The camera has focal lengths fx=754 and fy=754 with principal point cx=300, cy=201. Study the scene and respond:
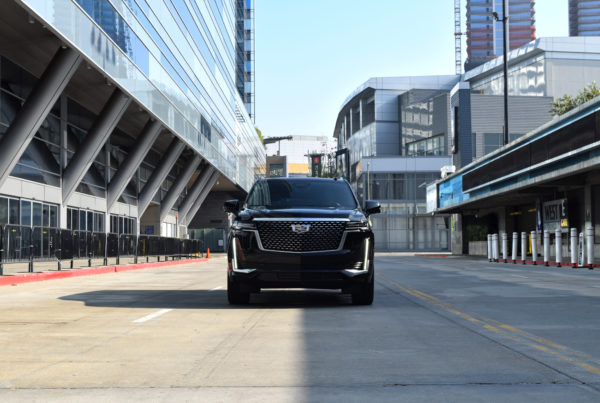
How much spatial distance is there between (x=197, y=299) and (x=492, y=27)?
618 ft

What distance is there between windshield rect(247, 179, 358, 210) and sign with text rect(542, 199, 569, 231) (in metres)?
26.0

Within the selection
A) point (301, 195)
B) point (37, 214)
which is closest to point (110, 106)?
point (37, 214)

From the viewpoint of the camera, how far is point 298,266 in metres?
10.8

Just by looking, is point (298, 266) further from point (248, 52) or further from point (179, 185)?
point (248, 52)

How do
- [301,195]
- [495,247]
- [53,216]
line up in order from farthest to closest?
1. [495,247]
2. [53,216]
3. [301,195]

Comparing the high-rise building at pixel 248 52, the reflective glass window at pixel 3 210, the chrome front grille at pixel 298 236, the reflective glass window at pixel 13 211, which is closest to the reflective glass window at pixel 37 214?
the reflective glass window at pixel 13 211

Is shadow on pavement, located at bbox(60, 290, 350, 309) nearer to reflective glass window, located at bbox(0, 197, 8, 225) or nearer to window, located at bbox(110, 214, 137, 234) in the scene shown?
reflective glass window, located at bbox(0, 197, 8, 225)

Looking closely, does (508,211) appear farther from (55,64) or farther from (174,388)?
(174,388)

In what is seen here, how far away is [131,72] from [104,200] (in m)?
10.7

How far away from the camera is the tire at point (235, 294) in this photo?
1145cm

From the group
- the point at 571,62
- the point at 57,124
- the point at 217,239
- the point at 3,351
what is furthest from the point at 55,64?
the point at 571,62

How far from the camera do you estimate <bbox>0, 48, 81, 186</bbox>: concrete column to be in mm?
26203

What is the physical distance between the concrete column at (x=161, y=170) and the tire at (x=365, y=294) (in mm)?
36024

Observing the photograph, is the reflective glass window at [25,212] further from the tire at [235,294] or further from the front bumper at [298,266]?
the front bumper at [298,266]
